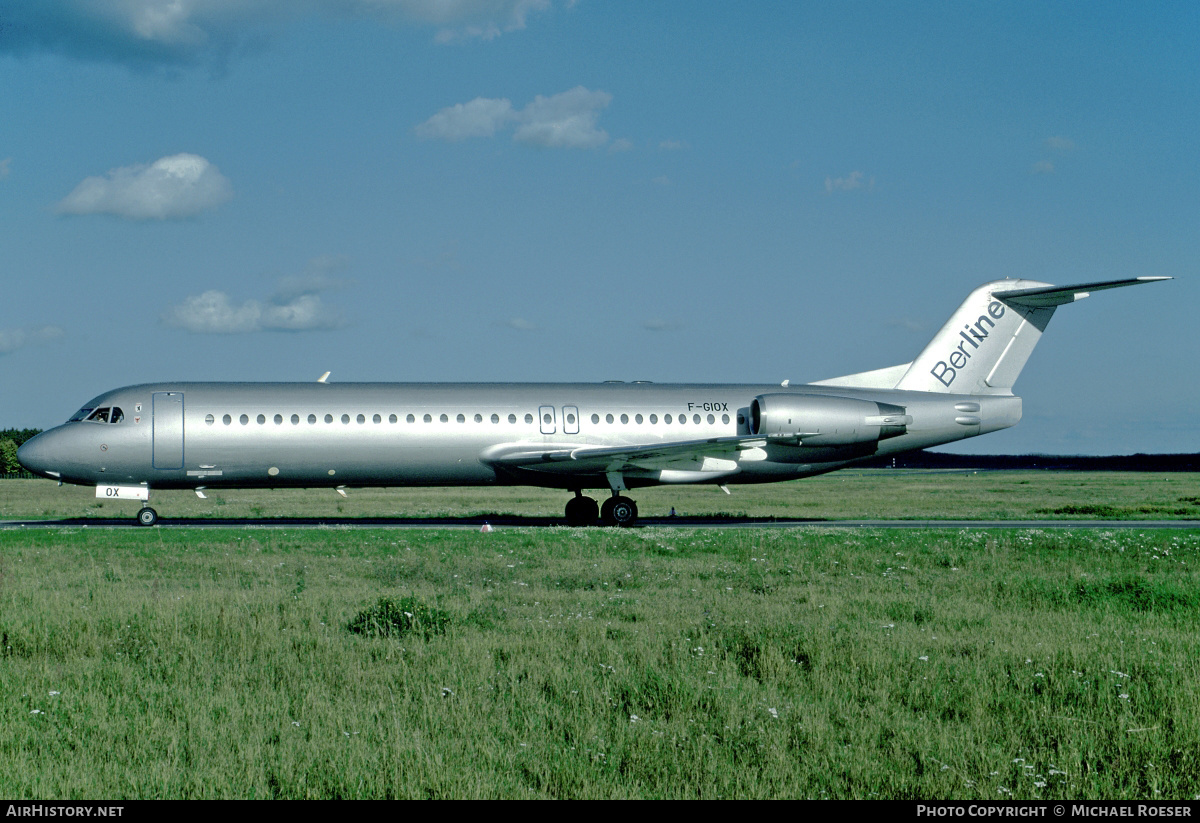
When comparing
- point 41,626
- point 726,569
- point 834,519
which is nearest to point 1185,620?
point 726,569

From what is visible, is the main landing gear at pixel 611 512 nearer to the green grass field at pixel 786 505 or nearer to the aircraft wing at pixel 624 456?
the aircraft wing at pixel 624 456

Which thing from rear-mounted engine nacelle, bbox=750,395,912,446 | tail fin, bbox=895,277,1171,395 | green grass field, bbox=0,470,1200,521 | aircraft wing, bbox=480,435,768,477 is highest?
tail fin, bbox=895,277,1171,395

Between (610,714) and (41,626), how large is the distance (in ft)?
21.7

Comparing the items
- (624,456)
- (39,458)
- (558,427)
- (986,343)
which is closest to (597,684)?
(624,456)

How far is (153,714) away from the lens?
7.80 m

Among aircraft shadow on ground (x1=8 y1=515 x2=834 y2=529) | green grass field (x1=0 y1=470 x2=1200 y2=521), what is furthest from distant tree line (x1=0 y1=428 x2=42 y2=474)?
aircraft shadow on ground (x1=8 y1=515 x2=834 y2=529)

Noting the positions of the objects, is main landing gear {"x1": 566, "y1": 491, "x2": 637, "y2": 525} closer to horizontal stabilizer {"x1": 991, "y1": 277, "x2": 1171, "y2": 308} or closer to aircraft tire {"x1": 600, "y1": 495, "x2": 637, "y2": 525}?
aircraft tire {"x1": 600, "y1": 495, "x2": 637, "y2": 525}

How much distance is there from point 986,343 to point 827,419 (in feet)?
20.0

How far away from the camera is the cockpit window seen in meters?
27.1

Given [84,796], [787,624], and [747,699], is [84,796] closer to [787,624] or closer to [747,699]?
[747,699]

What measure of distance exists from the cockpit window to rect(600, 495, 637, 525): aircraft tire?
13056mm

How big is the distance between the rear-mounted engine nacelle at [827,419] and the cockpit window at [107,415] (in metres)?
17.2

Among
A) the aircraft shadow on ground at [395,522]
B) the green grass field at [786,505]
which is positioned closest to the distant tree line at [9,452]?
the green grass field at [786,505]

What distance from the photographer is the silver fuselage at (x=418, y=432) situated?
27.0 metres
